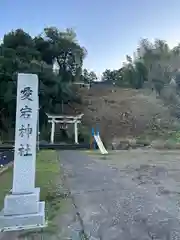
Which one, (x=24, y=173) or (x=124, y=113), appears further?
(x=124, y=113)

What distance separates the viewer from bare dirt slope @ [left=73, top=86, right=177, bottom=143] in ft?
43.3

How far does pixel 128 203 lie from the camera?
112 inches

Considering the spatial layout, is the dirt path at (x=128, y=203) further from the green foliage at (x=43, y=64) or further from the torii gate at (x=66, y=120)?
the green foliage at (x=43, y=64)

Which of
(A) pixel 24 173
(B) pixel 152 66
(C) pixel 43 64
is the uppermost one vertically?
(B) pixel 152 66

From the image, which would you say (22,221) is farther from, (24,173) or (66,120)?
(66,120)

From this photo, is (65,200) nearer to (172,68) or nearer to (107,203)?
(107,203)

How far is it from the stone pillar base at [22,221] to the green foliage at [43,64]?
11195mm

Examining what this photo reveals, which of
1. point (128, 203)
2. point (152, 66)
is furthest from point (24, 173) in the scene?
point (152, 66)

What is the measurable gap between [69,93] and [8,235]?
12.7 meters

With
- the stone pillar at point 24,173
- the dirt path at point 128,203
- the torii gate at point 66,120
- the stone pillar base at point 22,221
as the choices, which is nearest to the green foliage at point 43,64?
the torii gate at point 66,120

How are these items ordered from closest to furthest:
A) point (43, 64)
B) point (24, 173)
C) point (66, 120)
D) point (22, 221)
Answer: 1. point (22, 221)
2. point (24, 173)
3. point (66, 120)
4. point (43, 64)

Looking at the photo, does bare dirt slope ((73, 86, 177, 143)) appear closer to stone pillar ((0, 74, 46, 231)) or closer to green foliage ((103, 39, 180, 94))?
green foliage ((103, 39, 180, 94))

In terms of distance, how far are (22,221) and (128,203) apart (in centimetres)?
133

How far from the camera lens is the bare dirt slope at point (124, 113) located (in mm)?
13205
